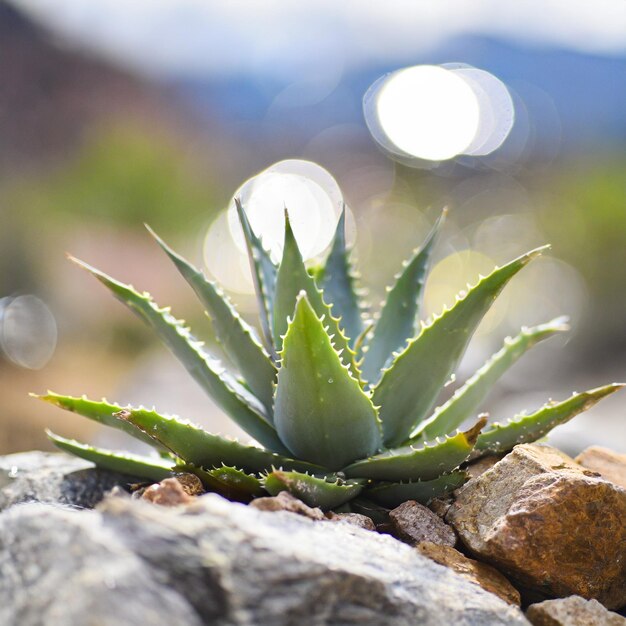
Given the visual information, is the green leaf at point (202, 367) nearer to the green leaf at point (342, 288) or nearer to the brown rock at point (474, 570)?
Answer: the green leaf at point (342, 288)

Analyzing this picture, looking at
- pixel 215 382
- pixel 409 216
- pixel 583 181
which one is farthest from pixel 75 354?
pixel 215 382

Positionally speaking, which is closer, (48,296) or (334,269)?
(334,269)

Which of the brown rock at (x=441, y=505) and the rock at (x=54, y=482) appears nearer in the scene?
the brown rock at (x=441, y=505)

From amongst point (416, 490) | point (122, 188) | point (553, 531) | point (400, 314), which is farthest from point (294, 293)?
point (122, 188)

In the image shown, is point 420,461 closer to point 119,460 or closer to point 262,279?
point 262,279

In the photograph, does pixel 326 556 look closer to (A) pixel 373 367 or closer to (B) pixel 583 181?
(A) pixel 373 367

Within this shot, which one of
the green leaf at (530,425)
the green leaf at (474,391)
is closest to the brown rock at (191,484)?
the green leaf at (474,391)
